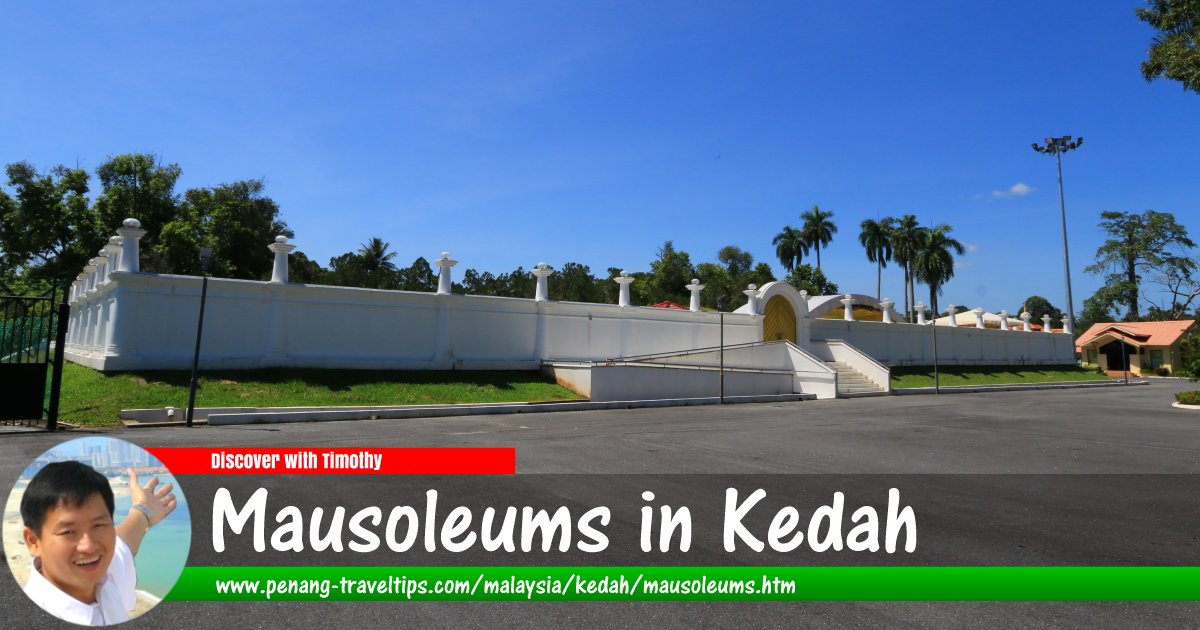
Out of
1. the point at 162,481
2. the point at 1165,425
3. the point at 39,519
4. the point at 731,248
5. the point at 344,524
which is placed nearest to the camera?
the point at 39,519

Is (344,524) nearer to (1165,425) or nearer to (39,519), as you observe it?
Result: (39,519)

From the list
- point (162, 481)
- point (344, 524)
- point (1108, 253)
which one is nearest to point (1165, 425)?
point (344, 524)

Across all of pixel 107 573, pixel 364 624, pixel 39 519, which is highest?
pixel 39 519

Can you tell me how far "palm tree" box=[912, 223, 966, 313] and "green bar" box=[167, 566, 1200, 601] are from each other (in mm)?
66908

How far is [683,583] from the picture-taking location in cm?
448

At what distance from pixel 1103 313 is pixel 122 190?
294 feet

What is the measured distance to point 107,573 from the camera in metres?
A: 2.54

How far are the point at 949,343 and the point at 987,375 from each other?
3.12 metres

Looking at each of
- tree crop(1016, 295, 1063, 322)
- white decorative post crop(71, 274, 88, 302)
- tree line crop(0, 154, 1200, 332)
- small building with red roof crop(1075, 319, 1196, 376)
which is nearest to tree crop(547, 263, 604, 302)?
tree line crop(0, 154, 1200, 332)

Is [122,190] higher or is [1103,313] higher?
[122,190]

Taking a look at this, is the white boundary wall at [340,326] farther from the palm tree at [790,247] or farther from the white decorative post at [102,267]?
the palm tree at [790,247]

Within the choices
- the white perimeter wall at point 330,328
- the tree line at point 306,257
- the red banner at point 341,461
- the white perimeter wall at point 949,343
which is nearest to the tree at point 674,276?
the tree line at point 306,257

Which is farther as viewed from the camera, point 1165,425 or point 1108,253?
point 1108,253

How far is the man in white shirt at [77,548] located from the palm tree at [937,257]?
71.6m
